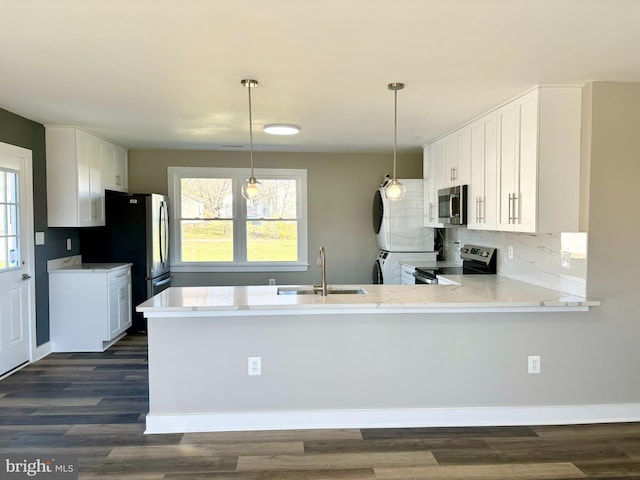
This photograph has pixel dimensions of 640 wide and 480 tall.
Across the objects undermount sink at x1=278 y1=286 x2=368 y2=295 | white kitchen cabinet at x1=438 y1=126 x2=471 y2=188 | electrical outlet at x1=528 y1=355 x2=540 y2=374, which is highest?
white kitchen cabinet at x1=438 y1=126 x2=471 y2=188

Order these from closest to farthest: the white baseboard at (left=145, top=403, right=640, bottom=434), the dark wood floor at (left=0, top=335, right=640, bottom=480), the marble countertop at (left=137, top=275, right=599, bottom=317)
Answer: the dark wood floor at (left=0, top=335, right=640, bottom=480) < the marble countertop at (left=137, top=275, right=599, bottom=317) < the white baseboard at (left=145, top=403, right=640, bottom=434)

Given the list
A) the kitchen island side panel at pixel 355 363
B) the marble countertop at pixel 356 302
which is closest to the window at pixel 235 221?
the marble countertop at pixel 356 302

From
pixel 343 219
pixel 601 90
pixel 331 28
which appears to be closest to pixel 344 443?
pixel 331 28

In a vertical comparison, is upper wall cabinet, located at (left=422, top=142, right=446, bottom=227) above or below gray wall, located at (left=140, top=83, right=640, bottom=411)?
above

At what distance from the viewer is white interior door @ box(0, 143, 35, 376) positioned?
3.68m

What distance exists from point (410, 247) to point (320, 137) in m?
1.75

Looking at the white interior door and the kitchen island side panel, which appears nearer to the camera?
the kitchen island side panel

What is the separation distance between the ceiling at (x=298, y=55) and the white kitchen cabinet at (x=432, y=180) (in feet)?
3.08

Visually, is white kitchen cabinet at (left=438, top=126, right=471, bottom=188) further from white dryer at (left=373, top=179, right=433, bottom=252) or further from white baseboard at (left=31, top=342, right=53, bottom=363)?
white baseboard at (left=31, top=342, right=53, bottom=363)

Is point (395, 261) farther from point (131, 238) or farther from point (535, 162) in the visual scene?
point (131, 238)

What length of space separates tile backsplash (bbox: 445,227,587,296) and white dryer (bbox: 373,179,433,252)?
85cm

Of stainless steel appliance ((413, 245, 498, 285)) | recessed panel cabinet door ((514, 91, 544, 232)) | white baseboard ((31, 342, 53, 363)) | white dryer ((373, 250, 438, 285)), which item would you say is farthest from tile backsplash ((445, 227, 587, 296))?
white baseboard ((31, 342, 53, 363))

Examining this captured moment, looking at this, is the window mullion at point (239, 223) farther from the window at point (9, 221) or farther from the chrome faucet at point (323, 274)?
the chrome faucet at point (323, 274)

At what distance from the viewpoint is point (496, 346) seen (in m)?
2.90
